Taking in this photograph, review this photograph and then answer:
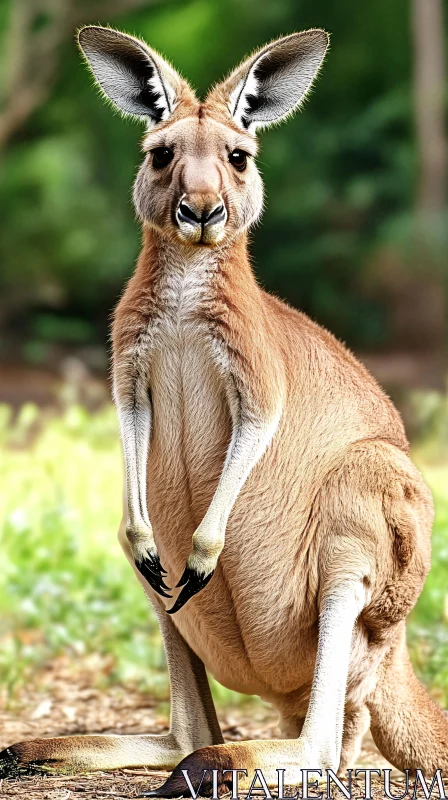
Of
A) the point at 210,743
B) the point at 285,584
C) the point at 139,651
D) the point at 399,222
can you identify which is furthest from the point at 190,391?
Result: the point at 399,222

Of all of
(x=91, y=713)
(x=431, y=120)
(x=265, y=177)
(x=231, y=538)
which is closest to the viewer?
(x=231, y=538)

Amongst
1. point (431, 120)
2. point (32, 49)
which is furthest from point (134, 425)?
point (32, 49)

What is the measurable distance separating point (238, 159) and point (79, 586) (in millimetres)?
3052

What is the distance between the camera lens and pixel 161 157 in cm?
352

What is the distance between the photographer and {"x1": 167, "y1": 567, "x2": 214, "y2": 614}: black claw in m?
3.48

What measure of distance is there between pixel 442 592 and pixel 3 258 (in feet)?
38.4

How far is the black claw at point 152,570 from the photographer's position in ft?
11.7

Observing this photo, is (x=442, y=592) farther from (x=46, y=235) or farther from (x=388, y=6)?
(x=388, y=6)

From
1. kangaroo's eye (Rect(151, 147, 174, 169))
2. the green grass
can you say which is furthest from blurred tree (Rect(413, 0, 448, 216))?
kangaroo's eye (Rect(151, 147, 174, 169))

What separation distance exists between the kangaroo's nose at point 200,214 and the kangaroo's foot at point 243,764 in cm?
150

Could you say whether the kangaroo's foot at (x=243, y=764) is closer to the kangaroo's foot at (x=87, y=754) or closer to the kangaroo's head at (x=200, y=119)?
the kangaroo's foot at (x=87, y=754)

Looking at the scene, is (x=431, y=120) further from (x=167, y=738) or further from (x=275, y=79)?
(x=167, y=738)

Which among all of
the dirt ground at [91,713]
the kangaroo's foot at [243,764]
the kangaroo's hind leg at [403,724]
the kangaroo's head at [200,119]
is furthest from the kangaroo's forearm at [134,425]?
the dirt ground at [91,713]

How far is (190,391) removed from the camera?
3602 mm
